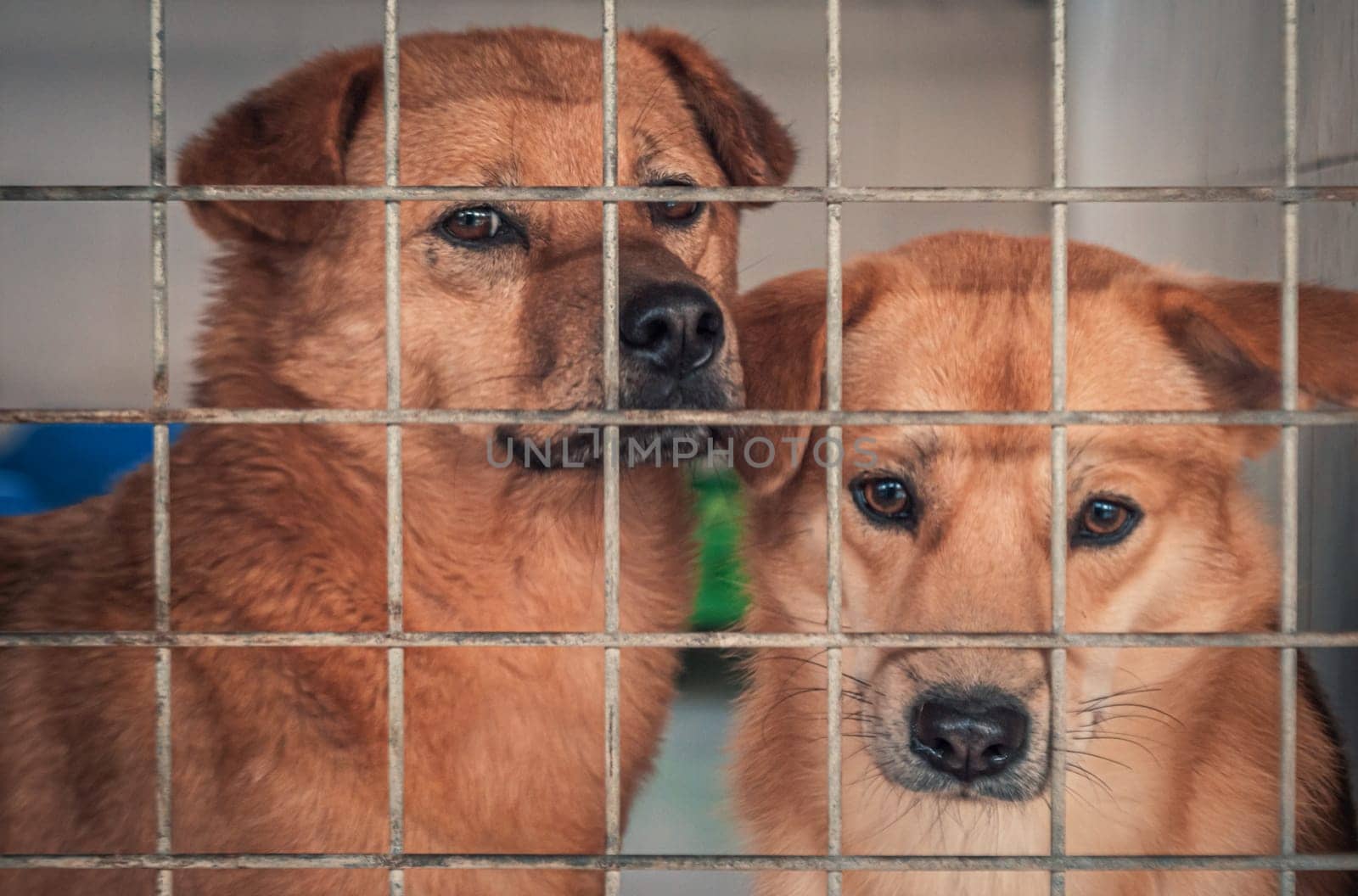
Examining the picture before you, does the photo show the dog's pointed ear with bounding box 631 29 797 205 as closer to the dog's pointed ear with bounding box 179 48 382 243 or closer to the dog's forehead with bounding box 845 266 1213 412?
the dog's forehead with bounding box 845 266 1213 412

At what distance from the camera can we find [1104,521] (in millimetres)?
2100

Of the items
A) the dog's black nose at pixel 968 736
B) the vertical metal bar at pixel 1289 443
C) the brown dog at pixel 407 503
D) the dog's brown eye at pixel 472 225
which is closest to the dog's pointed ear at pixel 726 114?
the brown dog at pixel 407 503

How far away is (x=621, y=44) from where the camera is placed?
7.71ft

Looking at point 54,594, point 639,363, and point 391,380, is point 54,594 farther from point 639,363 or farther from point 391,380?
point 639,363

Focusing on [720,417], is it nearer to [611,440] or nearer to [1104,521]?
[611,440]

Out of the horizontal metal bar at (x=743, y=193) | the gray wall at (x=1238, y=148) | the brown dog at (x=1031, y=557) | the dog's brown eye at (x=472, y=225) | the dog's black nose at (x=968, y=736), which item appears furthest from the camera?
the gray wall at (x=1238, y=148)

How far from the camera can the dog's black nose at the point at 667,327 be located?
1.93 m

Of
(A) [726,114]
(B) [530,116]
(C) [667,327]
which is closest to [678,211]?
(A) [726,114]

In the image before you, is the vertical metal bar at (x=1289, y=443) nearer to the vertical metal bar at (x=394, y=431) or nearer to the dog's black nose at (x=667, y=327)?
the dog's black nose at (x=667, y=327)

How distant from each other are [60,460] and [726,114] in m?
1.60

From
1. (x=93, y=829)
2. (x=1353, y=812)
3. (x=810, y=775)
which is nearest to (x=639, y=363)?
(x=810, y=775)

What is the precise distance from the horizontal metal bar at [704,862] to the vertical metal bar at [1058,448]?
8 centimetres

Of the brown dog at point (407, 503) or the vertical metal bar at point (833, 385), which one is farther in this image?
the brown dog at point (407, 503)

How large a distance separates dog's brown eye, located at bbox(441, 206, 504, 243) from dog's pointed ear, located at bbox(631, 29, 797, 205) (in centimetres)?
50
